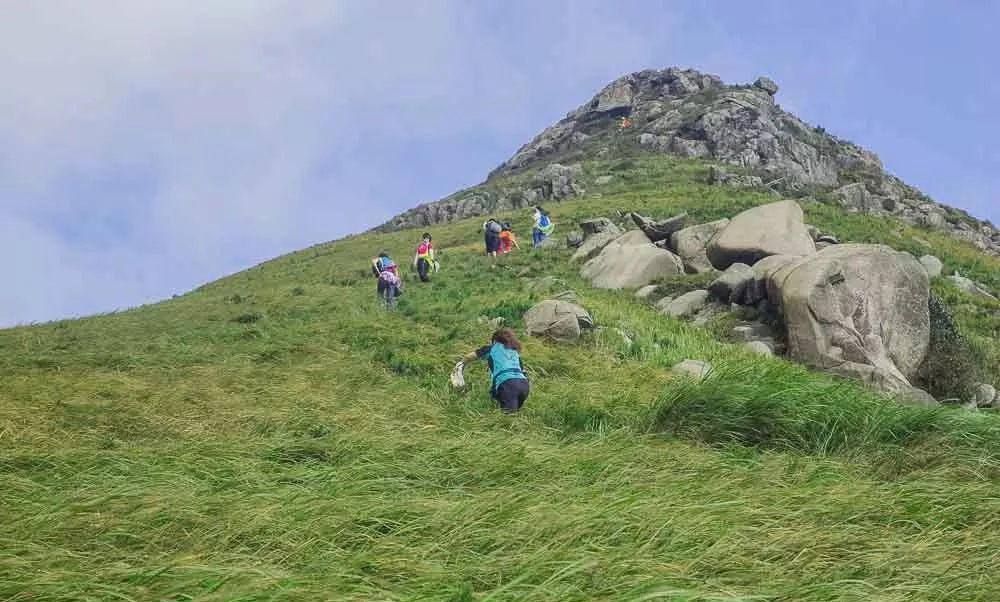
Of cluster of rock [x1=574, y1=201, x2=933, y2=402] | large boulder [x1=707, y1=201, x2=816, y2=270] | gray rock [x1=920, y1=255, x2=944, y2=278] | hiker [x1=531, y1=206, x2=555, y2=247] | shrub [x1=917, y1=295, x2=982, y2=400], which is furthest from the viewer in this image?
hiker [x1=531, y1=206, x2=555, y2=247]

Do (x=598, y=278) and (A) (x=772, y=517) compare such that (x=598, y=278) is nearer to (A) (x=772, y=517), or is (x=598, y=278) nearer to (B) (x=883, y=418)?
(B) (x=883, y=418)

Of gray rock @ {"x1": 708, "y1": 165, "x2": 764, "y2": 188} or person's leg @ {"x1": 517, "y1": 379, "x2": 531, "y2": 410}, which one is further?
gray rock @ {"x1": 708, "y1": 165, "x2": 764, "y2": 188}

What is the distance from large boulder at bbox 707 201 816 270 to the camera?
20.4 metres

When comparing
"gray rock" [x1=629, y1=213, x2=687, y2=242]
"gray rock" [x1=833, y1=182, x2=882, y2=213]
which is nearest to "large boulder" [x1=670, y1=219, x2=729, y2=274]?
"gray rock" [x1=629, y1=213, x2=687, y2=242]

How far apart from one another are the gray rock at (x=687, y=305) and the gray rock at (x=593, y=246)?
7.83 m

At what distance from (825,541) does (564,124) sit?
105 metres

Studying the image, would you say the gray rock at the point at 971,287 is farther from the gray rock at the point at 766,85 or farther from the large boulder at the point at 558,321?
the gray rock at the point at 766,85

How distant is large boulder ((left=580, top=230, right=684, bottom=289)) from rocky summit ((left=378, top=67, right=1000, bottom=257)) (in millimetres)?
22503

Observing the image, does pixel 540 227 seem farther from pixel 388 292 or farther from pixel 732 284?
pixel 732 284

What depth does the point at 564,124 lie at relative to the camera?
10631 centimetres

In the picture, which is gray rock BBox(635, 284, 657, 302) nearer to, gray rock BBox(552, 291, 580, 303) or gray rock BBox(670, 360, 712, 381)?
gray rock BBox(552, 291, 580, 303)

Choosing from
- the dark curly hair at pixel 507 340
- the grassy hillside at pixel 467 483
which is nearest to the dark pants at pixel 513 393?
the grassy hillside at pixel 467 483

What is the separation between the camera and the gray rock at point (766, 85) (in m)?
92.2

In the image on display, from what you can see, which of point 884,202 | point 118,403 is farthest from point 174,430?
point 884,202
